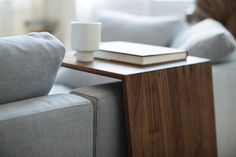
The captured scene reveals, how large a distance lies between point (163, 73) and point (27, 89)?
1.40 ft

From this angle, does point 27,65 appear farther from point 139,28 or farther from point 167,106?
point 139,28

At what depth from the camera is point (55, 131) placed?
910 mm

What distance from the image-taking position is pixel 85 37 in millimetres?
1192

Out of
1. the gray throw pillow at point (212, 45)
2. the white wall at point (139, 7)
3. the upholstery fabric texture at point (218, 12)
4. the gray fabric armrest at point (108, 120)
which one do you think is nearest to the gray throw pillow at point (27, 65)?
the gray fabric armrest at point (108, 120)

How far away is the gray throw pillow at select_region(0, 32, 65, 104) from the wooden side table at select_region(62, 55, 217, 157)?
18 centimetres

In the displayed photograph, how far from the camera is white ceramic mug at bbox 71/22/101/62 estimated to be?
119cm

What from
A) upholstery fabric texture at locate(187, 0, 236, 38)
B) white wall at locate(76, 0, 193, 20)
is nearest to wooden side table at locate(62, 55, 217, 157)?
upholstery fabric texture at locate(187, 0, 236, 38)

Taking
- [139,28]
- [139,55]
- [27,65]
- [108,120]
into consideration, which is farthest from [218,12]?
[27,65]

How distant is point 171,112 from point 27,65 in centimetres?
49

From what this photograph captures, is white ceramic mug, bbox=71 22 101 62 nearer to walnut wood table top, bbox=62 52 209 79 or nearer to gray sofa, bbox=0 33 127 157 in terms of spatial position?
walnut wood table top, bbox=62 52 209 79

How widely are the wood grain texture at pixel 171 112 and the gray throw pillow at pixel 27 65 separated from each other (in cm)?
22

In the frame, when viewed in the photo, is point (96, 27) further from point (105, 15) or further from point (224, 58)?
point (105, 15)

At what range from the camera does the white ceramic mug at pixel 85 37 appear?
1187mm

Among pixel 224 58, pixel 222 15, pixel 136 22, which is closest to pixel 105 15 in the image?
pixel 136 22
